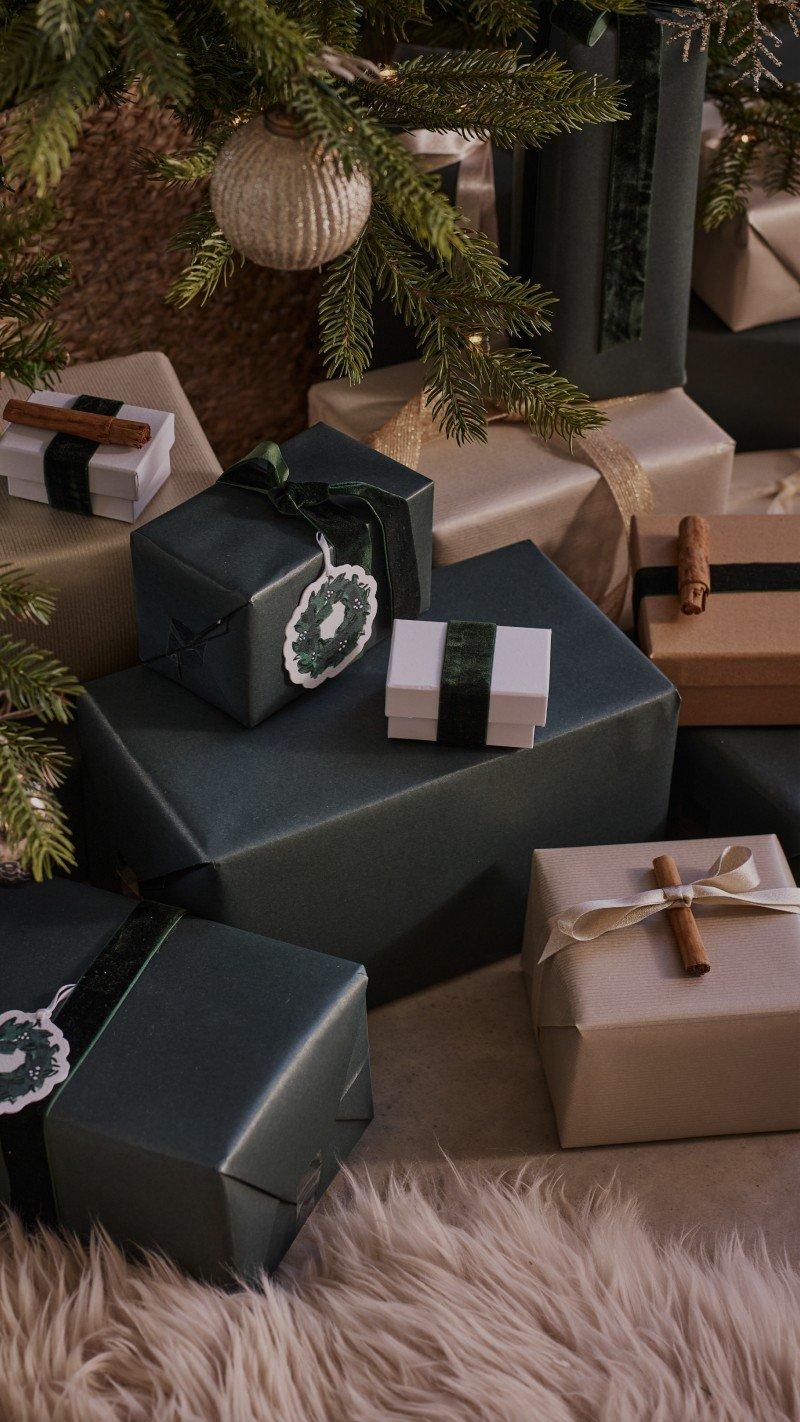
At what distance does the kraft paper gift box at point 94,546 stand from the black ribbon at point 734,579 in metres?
0.46

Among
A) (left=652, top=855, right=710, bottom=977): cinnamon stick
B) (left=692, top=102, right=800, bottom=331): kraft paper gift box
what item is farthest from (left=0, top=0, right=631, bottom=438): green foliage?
(left=692, top=102, right=800, bottom=331): kraft paper gift box

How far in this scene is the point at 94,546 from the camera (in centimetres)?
120

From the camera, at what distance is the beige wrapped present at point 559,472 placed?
1392 mm

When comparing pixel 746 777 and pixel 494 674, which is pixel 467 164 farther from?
pixel 746 777

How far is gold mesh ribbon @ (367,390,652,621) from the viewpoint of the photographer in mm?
1410

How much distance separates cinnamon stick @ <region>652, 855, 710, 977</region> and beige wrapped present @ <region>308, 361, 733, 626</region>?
43cm

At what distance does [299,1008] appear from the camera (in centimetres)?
100

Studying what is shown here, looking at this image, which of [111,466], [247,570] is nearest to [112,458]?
[111,466]

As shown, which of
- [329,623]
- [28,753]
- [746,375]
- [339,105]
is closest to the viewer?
[339,105]

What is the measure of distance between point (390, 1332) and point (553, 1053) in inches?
11.1

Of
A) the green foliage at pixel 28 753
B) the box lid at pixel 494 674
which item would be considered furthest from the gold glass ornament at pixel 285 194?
the box lid at pixel 494 674

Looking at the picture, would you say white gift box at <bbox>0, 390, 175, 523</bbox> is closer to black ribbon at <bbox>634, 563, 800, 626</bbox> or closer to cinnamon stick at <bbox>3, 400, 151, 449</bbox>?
cinnamon stick at <bbox>3, 400, 151, 449</bbox>

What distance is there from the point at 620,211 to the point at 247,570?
61 cm

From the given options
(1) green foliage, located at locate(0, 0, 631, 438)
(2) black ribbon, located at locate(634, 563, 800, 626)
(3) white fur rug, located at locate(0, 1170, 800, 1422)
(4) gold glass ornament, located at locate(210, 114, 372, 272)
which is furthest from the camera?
(2) black ribbon, located at locate(634, 563, 800, 626)
